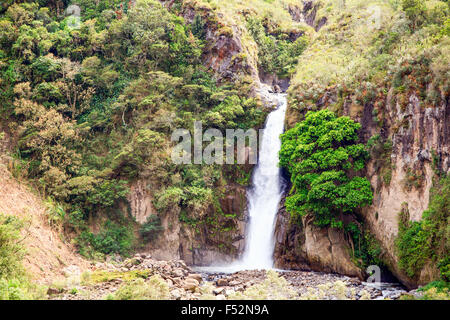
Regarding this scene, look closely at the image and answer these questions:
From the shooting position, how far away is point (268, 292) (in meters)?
14.1

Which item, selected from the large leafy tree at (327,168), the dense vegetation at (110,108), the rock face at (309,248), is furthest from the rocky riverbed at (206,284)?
the dense vegetation at (110,108)

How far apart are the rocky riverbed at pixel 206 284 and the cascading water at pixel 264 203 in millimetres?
3222

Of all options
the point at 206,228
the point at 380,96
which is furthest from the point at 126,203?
the point at 380,96

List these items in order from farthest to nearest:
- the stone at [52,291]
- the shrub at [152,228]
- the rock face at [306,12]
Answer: the rock face at [306,12] < the shrub at [152,228] < the stone at [52,291]

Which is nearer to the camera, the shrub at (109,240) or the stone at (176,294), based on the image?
the stone at (176,294)

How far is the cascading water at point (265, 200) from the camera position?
1093 inches

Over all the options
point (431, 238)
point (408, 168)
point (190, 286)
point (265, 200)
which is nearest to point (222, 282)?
point (190, 286)

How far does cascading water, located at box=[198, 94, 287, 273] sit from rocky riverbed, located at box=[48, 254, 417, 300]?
10.6 feet

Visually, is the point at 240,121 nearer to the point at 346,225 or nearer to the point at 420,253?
the point at 346,225

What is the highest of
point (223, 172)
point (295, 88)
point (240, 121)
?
point (295, 88)

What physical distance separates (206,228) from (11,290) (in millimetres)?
16860

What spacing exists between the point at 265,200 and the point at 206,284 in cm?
1384

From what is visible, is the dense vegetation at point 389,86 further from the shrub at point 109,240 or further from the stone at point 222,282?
the shrub at point 109,240

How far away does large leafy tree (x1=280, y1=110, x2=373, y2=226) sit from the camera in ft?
74.9
